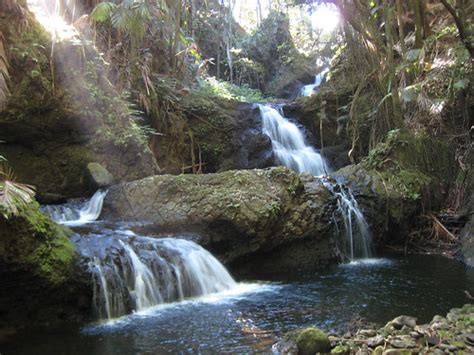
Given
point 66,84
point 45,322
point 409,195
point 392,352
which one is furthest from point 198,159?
point 392,352

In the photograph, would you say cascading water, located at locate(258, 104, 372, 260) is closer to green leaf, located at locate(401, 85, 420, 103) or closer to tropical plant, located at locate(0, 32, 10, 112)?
green leaf, located at locate(401, 85, 420, 103)

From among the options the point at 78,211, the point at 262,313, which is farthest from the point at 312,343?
the point at 78,211

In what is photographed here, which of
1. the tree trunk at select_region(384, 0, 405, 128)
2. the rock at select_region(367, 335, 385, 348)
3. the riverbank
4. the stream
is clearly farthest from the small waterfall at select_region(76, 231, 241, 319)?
the tree trunk at select_region(384, 0, 405, 128)

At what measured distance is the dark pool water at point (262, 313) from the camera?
4.80 metres

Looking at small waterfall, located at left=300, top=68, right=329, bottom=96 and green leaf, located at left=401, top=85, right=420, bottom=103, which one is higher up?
small waterfall, located at left=300, top=68, right=329, bottom=96

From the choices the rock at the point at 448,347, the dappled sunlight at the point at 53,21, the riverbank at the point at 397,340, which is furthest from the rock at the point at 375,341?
the dappled sunlight at the point at 53,21

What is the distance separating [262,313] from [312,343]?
1520 millimetres

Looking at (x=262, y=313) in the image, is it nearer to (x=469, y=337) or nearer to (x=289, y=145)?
(x=469, y=337)

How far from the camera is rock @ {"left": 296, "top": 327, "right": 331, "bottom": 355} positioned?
4195mm

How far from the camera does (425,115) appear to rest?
33.9 ft

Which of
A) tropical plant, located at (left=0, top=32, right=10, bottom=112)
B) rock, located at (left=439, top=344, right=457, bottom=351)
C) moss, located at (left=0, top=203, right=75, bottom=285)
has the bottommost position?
rock, located at (left=439, top=344, right=457, bottom=351)

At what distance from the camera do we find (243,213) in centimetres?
753

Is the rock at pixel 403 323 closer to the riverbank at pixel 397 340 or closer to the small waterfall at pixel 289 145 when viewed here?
the riverbank at pixel 397 340

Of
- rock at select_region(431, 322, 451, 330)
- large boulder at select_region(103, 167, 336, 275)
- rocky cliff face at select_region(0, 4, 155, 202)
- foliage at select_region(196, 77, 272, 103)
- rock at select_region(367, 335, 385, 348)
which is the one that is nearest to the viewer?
rock at select_region(367, 335, 385, 348)
